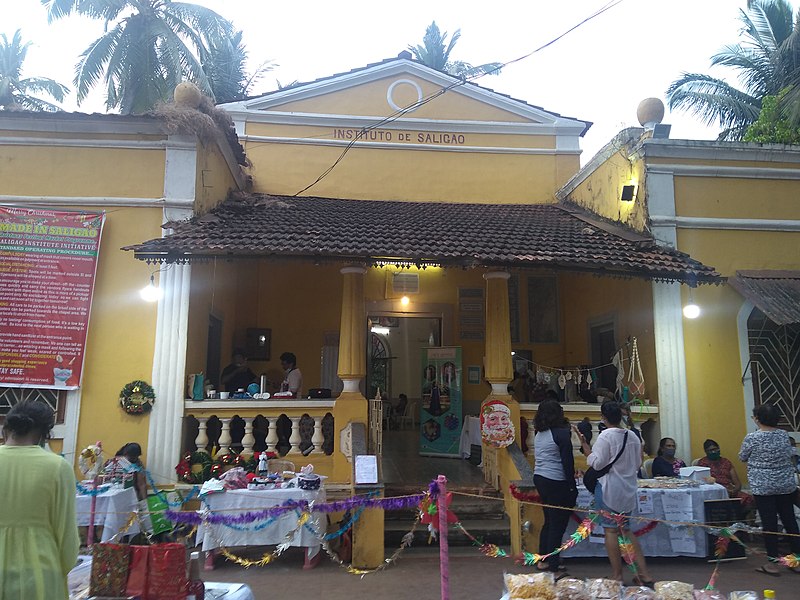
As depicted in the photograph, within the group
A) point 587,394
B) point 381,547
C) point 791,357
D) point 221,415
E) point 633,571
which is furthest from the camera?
point 587,394

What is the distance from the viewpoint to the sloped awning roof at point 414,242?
673 cm

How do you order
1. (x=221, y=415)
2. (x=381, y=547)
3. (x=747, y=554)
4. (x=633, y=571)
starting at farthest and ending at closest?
(x=221, y=415) < (x=747, y=554) < (x=381, y=547) < (x=633, y=571)

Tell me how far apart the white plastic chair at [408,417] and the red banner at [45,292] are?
30.2ft

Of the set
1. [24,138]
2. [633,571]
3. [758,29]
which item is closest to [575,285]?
[633,571]

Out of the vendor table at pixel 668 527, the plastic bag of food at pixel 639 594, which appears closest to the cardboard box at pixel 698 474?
the vendor table at pixel 668 527

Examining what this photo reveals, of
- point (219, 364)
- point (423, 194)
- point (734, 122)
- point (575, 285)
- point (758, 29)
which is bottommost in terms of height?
point (219, 364)

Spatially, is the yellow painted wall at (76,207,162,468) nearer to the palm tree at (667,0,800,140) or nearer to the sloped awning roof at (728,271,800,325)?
the sloped awning roof at (728,271,800,325)

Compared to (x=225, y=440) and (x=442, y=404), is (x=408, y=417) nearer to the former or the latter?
(x=442, y=404)

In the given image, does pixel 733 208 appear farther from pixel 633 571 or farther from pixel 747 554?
pixel 633 571

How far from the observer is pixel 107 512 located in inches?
223

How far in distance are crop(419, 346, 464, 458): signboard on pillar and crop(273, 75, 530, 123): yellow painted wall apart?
5.24 meters

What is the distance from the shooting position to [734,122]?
18844mm

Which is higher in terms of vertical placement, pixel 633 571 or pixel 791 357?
pixel 791 357

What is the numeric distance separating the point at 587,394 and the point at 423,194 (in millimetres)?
5265
